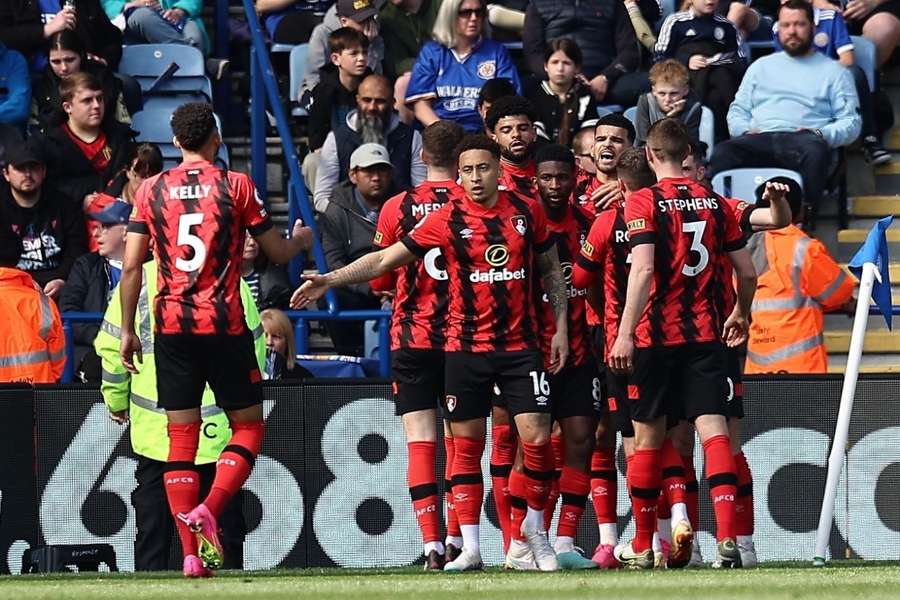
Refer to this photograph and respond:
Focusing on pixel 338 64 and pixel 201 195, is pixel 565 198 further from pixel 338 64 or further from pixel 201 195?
pixel 338 64

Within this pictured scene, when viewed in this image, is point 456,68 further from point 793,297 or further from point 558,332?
point 558,332

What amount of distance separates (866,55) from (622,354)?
6.85 metres

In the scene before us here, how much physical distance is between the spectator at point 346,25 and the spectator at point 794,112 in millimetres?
2798

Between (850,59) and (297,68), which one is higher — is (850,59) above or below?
below

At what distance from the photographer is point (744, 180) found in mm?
13891

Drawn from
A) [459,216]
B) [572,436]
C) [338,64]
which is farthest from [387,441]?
[338,64]

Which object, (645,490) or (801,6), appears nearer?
(645,490)

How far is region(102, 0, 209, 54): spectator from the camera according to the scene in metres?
15.5

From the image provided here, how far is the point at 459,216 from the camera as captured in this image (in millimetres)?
9367

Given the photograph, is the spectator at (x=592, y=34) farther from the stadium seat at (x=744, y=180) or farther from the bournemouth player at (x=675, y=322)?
the bournemouth player at (x=675, y=322)

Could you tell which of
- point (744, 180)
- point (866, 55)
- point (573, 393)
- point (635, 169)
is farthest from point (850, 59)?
point (573, 393)

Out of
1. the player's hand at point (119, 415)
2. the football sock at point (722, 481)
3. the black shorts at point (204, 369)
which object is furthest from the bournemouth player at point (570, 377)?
the player's hand at point (119, 415)

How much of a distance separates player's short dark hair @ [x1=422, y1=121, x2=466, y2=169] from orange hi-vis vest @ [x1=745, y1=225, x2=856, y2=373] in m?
2.87

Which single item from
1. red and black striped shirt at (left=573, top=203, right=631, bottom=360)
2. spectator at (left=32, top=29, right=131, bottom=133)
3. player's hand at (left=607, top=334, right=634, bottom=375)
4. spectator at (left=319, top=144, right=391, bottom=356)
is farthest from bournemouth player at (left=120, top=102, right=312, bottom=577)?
spectator at (left=32, top=29, right=131, bottom=133)
